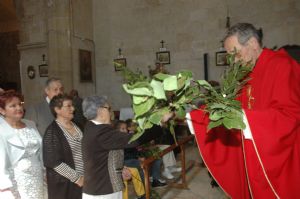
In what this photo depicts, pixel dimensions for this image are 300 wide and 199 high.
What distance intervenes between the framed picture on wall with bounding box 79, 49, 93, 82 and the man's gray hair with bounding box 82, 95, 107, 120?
7570mm

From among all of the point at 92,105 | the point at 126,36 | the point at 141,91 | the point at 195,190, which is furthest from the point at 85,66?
the point at 141,91

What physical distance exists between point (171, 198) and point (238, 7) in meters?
6.33

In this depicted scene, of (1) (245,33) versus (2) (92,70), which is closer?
(1) (245,33)

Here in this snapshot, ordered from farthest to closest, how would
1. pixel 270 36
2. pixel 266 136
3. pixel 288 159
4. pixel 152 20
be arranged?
pixel 152 20 → pixel 270 36 → pixel 288 159 → pixel 266 136

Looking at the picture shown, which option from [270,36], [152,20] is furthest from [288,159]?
[152,20]

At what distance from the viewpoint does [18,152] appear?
309 centimetres

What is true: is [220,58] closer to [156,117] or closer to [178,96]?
[178,96]

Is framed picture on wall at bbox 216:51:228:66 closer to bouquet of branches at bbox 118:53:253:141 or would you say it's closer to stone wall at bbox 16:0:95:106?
stone wall at bbox 16:0:95:106

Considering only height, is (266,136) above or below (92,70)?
below

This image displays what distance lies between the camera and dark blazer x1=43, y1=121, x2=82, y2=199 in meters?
3.20

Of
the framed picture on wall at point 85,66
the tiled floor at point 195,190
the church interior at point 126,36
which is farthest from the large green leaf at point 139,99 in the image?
the framed picture on wall at point 85,66

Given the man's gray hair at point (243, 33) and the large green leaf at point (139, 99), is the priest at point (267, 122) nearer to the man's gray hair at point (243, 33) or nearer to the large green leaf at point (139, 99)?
the man's gray hair at point (243, 33)

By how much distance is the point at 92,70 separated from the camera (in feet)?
36.8

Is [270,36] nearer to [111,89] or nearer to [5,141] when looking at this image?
[111,89]
